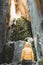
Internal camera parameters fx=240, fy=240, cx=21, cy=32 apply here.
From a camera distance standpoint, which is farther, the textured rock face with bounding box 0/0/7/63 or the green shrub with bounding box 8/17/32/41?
the green shrub with bounding box 8/17/32/41

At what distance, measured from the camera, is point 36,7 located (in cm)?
1348

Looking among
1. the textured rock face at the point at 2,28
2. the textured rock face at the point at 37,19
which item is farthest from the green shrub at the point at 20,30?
the textured rock face at the point at 37,19

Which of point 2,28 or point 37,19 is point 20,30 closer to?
point 2,28

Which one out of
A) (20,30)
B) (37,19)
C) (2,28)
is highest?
(37,19)

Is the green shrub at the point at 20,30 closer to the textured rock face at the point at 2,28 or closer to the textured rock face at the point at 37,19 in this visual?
the textured rock face at the point at 2,28

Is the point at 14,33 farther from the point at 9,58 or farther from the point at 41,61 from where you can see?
the point at 41,61

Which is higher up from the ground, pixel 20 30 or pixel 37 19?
pixel 37 19

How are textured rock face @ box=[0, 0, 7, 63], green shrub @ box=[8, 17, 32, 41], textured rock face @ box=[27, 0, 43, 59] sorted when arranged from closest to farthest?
textured rock face @ box=[27, 0, 43, 59]
textured rock face @ box=[0, 0, 7, 63]
green shrub @ box=[8, 17, 32, 41]

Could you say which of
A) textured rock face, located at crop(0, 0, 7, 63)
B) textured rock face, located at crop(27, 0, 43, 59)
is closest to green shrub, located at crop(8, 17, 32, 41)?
textured rock face, located at crop(0, 0, 7, 63)

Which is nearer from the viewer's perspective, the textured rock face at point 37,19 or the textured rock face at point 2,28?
the textured rock face at point 37,19

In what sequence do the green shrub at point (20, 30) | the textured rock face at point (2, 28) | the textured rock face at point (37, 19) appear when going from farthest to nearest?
1. the green shrub at point (20, 30)
2. the textured rock face at point (2, 28)
3. the textured rock face at point (37, 19)

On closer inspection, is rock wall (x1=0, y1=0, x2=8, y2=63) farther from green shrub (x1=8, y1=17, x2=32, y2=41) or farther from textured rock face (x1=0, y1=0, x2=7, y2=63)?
green shrub (x1=8, y1=17, x2=32, y2=41)

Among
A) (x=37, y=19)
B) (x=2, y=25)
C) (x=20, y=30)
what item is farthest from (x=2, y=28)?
(x=37, y=19)

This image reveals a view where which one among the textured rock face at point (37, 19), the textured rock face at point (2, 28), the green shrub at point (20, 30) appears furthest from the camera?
the green shrub at point (20, 30)
